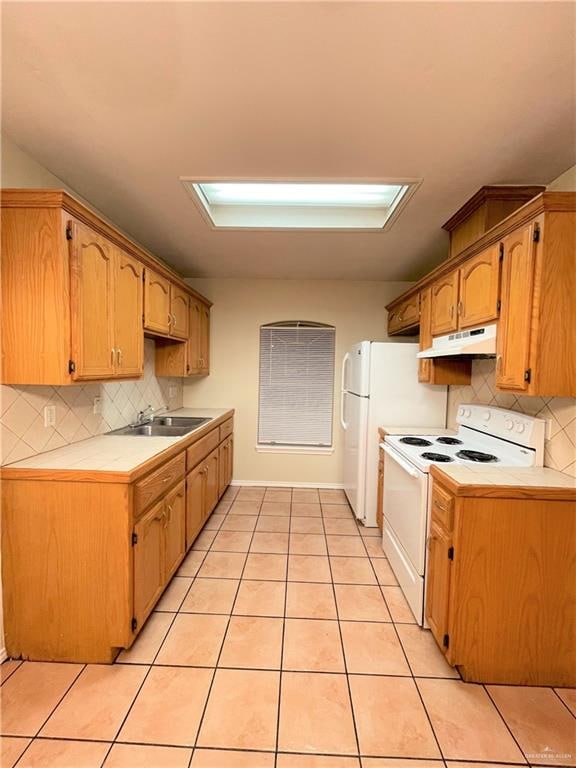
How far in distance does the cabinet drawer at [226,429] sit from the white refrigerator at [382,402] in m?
1.33

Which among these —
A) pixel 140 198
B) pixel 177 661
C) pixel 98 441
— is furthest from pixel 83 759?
pixel 140 198

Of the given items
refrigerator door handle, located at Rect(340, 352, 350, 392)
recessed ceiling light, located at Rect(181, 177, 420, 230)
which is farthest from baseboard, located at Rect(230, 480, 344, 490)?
recessed ceiling light, located at Rect(181, 177, 420, 230)

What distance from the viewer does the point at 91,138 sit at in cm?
155

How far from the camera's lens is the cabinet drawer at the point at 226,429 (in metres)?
3.39

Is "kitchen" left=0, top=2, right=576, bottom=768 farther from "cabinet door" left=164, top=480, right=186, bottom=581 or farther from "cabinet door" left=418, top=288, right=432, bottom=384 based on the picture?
"cabinet door" left=418, top=288, right=432, bottom=384

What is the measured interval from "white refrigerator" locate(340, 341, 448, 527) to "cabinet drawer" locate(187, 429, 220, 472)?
1316mm

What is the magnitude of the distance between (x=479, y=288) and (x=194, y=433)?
208 centimetres

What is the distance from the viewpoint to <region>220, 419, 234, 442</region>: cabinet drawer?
11.1ft

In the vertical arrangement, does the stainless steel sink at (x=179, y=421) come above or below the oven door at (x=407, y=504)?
above

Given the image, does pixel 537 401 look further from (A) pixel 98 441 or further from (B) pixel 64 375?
(A) pixel 98 441

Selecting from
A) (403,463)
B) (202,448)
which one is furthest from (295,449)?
(403,463)

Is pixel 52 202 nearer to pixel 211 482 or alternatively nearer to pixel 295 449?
pixel 211 482

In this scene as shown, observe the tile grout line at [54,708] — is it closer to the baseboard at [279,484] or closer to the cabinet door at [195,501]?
the cabinet door at [195,501]

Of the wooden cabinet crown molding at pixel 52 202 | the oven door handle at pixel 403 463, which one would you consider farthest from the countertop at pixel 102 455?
the oven door handle at pixel 403 463
